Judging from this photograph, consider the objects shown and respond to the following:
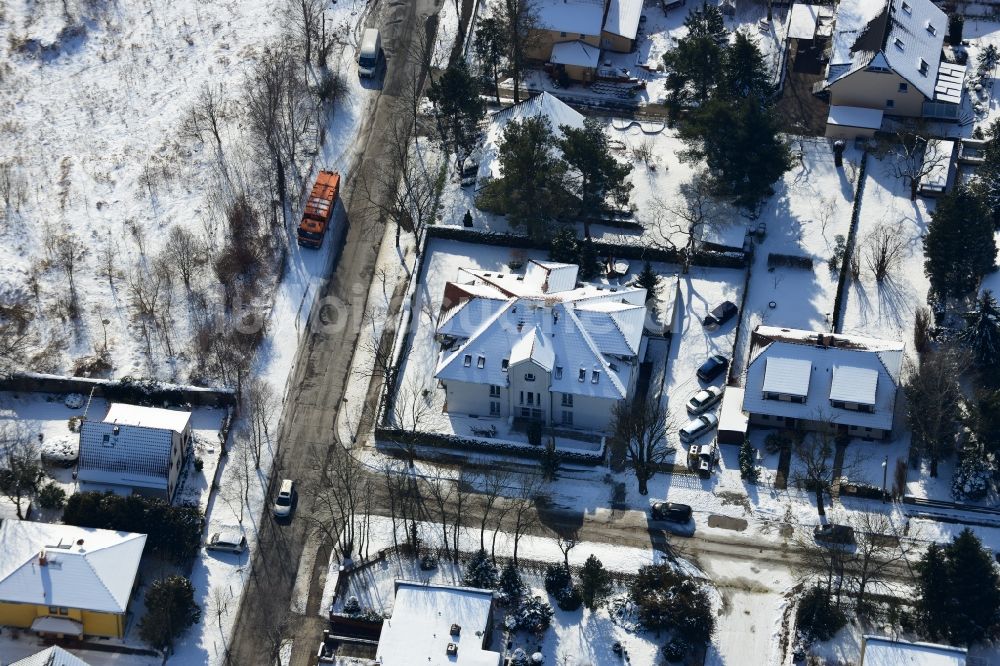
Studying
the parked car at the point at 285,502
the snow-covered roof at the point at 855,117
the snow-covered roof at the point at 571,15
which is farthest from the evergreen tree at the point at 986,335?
the parked car at the point at 285,502

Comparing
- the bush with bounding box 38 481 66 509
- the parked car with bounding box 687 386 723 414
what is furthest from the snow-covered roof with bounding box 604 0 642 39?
the bush with bounding box 38 481 66 509

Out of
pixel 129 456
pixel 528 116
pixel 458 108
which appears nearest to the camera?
pixel 129 456

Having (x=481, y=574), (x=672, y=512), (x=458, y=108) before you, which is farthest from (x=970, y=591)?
(x=458, y=108)

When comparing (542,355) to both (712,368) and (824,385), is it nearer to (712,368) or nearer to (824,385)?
(712,368)

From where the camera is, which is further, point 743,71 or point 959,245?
point 743,71

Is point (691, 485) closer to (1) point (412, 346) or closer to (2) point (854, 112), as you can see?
(1) point (412, 346)

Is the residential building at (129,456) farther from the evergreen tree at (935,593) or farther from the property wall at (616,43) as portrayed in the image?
the property wall at (616,43)
